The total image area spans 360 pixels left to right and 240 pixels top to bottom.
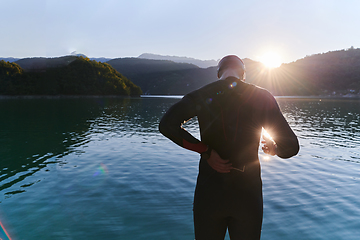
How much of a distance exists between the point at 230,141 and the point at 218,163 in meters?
0.23

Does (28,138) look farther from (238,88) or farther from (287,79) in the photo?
(287,79)

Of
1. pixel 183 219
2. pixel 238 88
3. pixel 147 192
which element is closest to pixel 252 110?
pixel 238 88

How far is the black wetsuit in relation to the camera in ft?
7.07

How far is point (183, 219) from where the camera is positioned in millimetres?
5883

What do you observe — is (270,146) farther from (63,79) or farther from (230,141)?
(63,79)

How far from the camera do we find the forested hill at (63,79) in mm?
120144

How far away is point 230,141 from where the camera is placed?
2166 millimetres

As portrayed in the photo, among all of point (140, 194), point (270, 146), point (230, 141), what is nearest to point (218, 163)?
point (230, 141)

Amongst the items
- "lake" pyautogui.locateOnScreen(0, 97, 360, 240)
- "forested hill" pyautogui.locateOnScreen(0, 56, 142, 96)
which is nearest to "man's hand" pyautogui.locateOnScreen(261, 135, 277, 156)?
"lake" pyautogui.locateOnScreen(0, 97, 360, 240)

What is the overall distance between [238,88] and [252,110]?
0.24m

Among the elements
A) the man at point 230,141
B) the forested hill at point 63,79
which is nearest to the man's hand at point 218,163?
the man at point 230,141

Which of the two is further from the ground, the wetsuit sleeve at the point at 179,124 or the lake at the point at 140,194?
the wetsuit sleeve at the point at 179,124

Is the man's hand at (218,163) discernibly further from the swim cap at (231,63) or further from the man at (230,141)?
the swim cap at (231,63)

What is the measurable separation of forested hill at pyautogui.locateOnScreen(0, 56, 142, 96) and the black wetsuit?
13812cm
